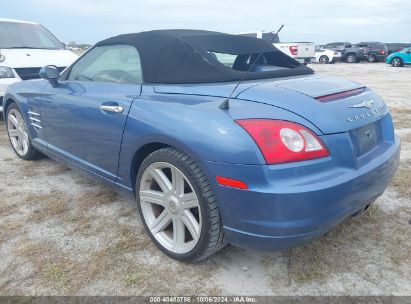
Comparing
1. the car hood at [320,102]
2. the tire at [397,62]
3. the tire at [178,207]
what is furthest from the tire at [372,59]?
the tire at [178,207]

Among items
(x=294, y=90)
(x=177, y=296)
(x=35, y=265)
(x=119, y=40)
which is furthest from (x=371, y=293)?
(x=119, y=40)

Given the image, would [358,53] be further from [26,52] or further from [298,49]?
[26,52]

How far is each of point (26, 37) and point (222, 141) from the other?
6.54m

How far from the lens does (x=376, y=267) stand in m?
2.37

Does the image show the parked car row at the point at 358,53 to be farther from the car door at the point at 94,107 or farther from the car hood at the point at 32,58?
the car door at the point at 94,107

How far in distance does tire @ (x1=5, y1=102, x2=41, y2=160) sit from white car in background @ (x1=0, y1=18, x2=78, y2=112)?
1593 millimetres

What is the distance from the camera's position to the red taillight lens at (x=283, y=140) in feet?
6.26

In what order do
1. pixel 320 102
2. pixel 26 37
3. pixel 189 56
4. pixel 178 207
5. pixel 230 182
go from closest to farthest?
1. pixel 230 182
2. pixel 320 102
3. pixel 178 207
4. pixel 189 56
5. pixel 26 37

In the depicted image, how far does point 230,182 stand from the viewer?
6.47ft

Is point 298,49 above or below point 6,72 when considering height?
below

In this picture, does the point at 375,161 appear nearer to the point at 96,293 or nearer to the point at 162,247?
the point at 162,247

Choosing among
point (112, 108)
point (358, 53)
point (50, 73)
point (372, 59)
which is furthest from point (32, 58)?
point (372, 59)

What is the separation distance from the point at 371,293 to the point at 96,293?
5.29 feet

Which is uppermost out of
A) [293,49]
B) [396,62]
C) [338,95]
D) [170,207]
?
[338,95]
